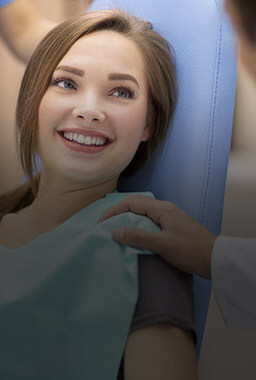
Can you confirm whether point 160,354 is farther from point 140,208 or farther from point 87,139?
point 87,139

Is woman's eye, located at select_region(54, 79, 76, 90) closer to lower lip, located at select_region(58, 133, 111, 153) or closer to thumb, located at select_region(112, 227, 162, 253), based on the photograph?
lower lip, located at select_region(58, 133, 111, 153)

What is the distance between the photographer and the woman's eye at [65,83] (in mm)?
795

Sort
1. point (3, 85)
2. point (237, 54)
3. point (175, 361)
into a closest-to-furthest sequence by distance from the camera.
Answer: point (175, 361) < point (237, 54) < point (3, 85)

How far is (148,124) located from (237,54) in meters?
0.22

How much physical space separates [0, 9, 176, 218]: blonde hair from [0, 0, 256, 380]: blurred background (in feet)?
0.41

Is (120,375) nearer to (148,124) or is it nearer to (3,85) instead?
(148,124)

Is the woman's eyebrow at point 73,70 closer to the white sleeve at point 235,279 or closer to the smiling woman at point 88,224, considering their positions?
the smiling woman at point 88,224

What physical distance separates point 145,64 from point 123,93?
0.08 metres

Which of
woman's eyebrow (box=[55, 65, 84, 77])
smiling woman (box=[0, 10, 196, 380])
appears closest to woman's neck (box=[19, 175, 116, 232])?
smiling woman (box=[0, 10, 196, 380])

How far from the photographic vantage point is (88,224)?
0.74 metres

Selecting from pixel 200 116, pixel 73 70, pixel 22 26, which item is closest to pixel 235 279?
pixel 200 116

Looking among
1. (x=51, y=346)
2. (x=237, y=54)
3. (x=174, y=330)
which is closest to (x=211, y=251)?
(x=174, y=330)

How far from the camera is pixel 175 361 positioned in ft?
1.82

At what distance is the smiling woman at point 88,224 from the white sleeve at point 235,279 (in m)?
0.05
